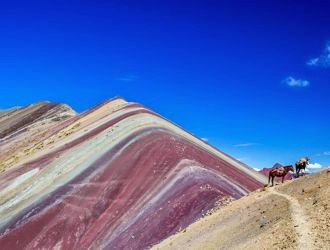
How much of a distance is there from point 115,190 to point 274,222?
1989 cm

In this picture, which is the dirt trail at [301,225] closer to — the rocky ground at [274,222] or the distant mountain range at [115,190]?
the rocky ground at [274,222]

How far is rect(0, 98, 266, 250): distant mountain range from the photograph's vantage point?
3391 cm

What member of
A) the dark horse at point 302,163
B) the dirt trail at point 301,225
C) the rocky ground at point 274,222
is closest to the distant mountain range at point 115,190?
the rocky ground at point 274,222

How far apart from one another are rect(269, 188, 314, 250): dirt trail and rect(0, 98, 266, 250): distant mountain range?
11827mm

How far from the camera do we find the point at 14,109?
465ft

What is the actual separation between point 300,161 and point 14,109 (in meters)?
125

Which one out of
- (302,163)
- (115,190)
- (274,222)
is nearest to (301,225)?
(274,222)

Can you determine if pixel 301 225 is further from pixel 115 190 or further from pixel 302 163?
pixel 115 190

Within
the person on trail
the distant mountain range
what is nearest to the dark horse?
the person on trail

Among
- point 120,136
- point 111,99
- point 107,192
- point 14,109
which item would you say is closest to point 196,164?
point 107,192

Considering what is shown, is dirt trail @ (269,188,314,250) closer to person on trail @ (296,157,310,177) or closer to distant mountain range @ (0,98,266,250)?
person on trail @ (296,157,310,177)

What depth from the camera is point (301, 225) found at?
60.3ft

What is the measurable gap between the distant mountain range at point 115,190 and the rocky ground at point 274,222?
A: 6.32 meters

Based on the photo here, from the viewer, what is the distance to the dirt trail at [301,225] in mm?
16777
